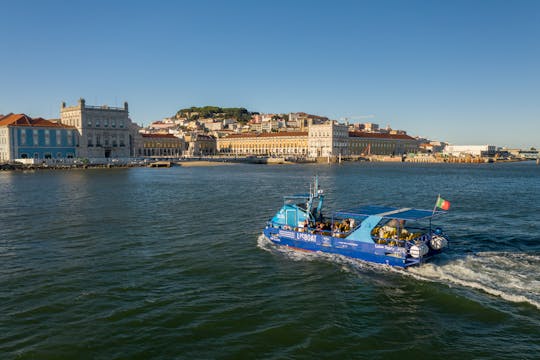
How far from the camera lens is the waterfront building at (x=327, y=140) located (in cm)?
18200

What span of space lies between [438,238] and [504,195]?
3267 cm

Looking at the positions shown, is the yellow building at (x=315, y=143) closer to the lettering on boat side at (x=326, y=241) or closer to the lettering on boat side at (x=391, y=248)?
the lettering on boat side at (x=326, y=241)

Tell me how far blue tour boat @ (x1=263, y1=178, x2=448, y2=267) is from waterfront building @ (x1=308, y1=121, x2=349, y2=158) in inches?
6187

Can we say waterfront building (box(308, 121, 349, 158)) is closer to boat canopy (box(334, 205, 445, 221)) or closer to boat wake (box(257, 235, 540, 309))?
boat canopy (box(334, 205, 445, 221))

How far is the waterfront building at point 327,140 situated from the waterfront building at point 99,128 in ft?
271

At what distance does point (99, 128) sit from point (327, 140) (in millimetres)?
94621

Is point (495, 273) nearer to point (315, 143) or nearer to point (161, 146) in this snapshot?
point (161, 146)

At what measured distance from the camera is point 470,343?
41.8 feet

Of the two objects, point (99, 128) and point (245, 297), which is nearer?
point (245, 297)

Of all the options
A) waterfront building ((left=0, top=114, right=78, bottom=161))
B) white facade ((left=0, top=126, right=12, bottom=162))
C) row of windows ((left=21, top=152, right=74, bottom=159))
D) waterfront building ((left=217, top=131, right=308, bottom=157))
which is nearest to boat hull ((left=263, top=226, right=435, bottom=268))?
waterfront building ((left=0, top=114, right=78, bottom=161))

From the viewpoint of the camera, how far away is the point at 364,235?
66.8 feet

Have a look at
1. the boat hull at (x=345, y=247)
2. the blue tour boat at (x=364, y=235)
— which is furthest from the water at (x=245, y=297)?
the blue tour boat at (x=364, y=235)

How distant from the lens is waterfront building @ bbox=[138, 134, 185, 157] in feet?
542

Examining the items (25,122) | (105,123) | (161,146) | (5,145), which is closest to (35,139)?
(25,122)
